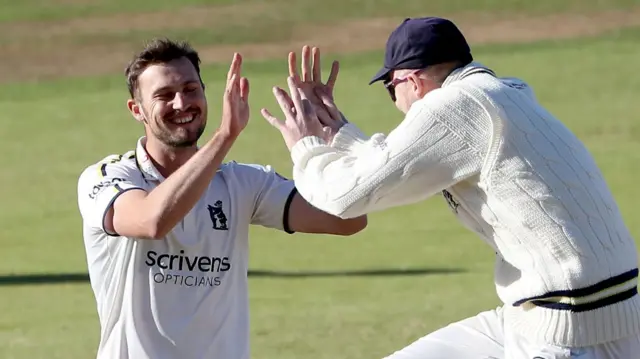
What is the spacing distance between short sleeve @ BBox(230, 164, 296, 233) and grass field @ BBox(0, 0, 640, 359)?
4.03 metres

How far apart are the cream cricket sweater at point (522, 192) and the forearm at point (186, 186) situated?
419mm

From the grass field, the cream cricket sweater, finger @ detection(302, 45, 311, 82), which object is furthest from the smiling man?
the grass field

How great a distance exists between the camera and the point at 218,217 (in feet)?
20.4

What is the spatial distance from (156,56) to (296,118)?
0.75 meters

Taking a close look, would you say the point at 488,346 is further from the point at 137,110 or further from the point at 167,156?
the point at 137,110

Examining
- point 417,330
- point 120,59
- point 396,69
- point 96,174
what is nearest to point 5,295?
point 417,330

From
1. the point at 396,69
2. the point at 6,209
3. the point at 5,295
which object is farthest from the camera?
the point at 6,209

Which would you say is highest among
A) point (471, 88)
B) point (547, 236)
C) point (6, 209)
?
point (471, 88)

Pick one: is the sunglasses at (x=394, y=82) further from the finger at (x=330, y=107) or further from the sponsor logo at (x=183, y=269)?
the sponsor logo at (x=183, y=269)

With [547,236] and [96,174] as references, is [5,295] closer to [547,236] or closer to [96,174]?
[96,174]

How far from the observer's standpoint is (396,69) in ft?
18.9

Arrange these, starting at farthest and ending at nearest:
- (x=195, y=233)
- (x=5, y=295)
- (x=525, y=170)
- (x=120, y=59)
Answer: (x=120, y=59) → (x=5, y=295) → (x=195, y=233) → (x=525, y=170)

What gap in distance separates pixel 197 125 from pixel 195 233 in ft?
1.42

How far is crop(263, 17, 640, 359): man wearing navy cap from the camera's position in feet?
17.8
